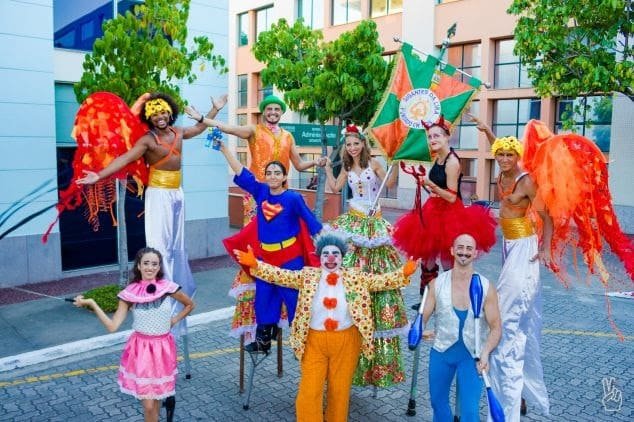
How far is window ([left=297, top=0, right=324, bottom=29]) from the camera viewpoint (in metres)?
26.3

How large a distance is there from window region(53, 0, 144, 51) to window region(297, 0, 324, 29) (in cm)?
1661

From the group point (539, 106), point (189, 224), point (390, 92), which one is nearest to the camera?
point (390, 92)

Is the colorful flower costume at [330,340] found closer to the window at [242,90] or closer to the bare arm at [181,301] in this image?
the bare arm at [181,301]

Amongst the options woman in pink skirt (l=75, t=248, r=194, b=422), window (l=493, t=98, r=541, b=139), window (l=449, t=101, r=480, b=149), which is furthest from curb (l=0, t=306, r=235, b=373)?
window (l=449, t=101, r=480, b=149)

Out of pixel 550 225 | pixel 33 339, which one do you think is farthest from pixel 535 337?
pixel 33 339

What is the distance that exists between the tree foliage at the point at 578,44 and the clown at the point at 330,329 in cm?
981

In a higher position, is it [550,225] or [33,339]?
[550,225]

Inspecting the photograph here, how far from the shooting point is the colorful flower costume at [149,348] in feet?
13.7

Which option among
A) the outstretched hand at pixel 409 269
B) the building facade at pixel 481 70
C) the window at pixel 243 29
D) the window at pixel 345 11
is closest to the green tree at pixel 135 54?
the outstretched hand at pixel 409 269

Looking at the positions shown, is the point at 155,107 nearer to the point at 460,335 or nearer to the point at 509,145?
the point at 509,145

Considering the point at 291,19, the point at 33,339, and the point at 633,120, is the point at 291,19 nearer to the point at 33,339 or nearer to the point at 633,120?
the point at 633,120

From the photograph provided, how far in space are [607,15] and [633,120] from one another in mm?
6323

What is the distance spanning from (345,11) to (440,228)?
2250 cm

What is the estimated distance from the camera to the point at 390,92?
5473 millimetres
